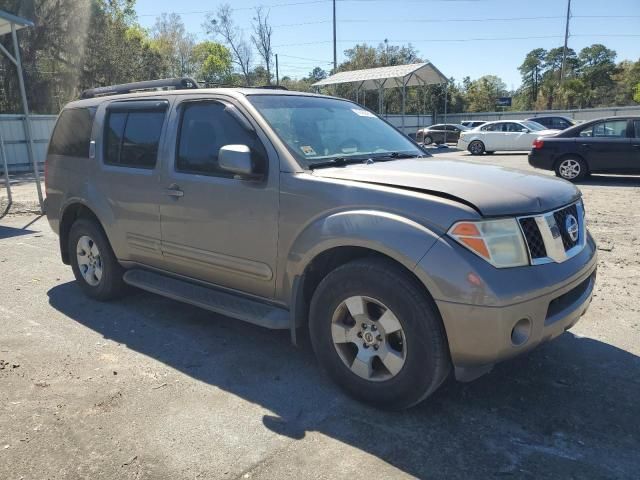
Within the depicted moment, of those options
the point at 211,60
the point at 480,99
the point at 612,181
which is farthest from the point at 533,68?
the point at 612,181

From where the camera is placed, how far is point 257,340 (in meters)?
4.23

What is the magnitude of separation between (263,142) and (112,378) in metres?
1.92

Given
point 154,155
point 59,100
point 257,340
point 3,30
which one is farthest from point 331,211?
point 59,100

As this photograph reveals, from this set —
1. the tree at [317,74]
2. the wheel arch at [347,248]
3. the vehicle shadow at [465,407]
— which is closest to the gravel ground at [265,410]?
the vehicle shadow at [465,407]

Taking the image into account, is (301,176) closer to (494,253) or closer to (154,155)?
(494,253)

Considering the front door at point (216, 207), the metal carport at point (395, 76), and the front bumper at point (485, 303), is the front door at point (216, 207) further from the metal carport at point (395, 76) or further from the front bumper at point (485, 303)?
the metal carport at point (395, 76)

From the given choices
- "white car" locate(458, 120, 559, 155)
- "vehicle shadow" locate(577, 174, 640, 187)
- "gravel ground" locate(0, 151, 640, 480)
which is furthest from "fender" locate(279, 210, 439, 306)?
"white car" locate(458, 120, 559, 155)

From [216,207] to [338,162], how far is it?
3.07ft

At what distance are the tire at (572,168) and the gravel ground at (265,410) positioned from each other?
347 inches

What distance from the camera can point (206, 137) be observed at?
399 cm

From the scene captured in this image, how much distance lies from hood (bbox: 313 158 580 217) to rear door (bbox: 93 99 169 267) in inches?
64.8

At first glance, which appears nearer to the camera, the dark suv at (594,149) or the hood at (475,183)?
the hood at (475,183)

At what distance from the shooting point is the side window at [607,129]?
39.7ft

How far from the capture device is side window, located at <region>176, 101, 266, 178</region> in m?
3.78
